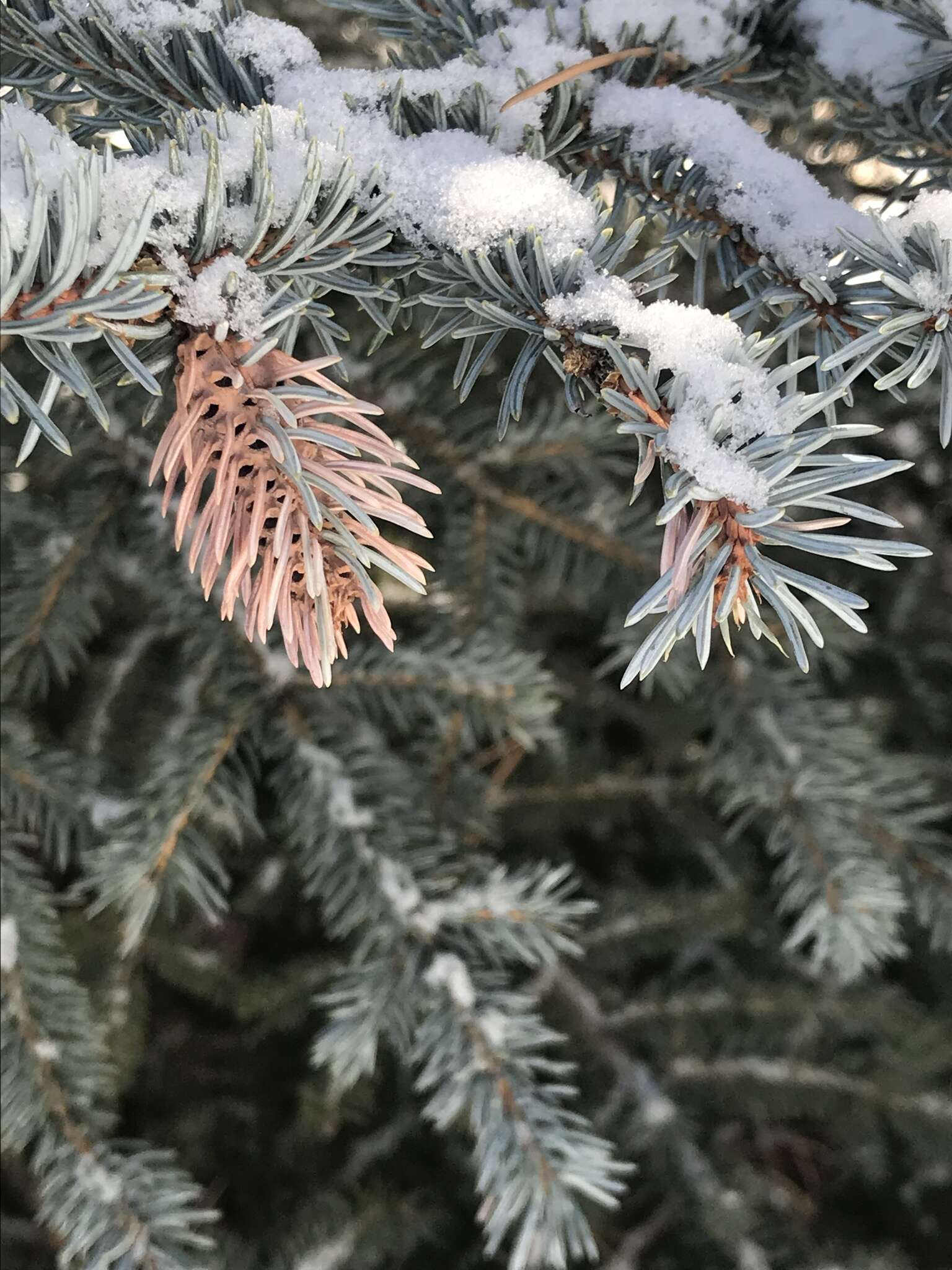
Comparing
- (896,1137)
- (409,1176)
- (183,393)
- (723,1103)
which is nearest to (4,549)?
(183,393)

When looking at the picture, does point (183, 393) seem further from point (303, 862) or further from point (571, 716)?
point (571, 716)

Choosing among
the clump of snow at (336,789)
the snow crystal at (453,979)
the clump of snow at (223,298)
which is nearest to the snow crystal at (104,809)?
the clump of snow at (336,789)

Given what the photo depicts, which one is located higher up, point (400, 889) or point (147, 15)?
point (147, 15)

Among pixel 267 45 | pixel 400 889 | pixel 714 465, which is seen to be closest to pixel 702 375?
pixel 714 465

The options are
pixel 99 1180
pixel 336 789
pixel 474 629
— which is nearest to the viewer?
pixel 99 1180

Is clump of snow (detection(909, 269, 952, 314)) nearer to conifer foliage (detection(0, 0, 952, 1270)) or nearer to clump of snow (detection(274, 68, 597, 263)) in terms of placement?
conifer foliage (detection(0, 0, 952, 1270))

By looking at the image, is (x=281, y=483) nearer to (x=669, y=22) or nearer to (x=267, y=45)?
(x=267, y=45)

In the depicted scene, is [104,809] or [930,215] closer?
[930,215]

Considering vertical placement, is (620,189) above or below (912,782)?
above

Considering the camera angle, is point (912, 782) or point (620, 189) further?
point (912, 782)
